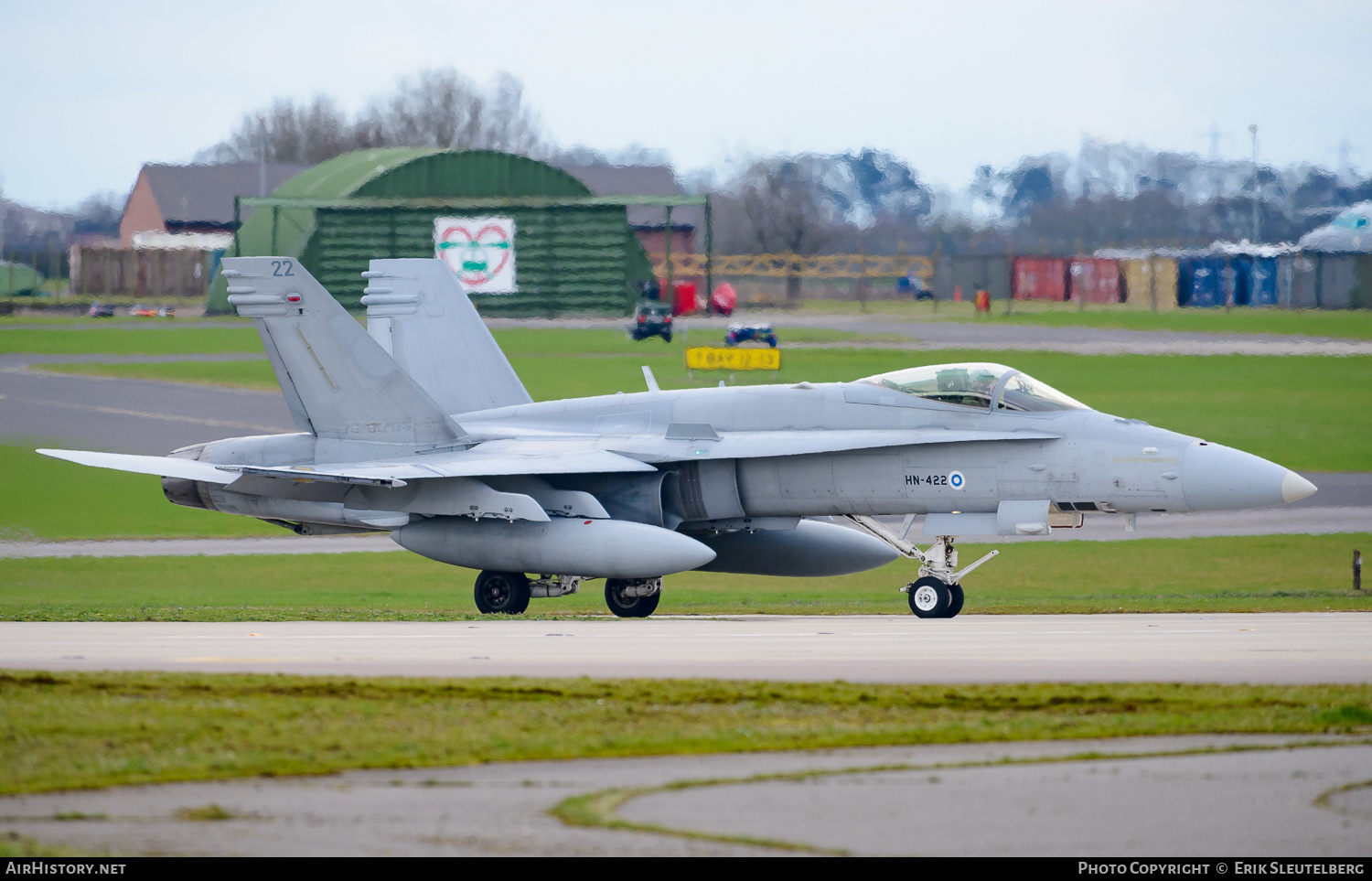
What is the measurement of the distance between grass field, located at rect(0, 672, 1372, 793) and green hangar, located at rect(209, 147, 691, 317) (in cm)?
4537

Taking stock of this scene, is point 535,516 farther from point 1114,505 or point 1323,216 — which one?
point 1323,216

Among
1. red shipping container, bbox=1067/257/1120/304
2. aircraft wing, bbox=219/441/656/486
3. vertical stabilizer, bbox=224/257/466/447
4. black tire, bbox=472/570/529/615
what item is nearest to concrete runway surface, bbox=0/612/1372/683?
aircraft wing, bbox=219/441/656/486

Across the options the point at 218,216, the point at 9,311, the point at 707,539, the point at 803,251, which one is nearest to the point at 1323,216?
the point at 803,251

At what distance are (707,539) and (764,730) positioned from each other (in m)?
10.3

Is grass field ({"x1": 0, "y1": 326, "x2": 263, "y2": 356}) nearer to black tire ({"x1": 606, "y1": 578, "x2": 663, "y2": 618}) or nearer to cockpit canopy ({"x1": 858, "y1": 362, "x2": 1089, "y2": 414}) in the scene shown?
black tire ({"x1": 606, "y1": 578, "x2": 663, "y2": 618})

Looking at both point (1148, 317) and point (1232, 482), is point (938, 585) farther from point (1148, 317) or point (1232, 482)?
point (1148, 317)

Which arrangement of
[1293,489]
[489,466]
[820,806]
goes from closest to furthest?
[820,806], [1293,489], [489,466]

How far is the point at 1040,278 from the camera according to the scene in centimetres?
7850

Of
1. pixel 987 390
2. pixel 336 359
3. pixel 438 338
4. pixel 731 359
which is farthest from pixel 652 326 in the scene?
pixel 987 390

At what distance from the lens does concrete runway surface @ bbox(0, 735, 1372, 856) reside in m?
6.64

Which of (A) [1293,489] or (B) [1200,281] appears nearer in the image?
(A) [1293,489]

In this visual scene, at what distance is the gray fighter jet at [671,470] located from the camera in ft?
54.8

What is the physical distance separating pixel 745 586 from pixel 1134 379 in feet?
70.6

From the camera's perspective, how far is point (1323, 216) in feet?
332
